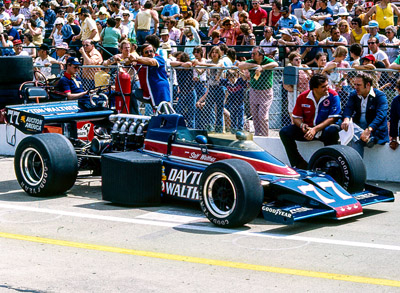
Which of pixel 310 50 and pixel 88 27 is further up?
pixel 88 27

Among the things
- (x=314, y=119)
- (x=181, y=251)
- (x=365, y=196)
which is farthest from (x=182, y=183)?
(x=314, y=119)

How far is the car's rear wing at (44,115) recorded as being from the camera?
1025 cm

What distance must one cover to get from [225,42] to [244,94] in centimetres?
481

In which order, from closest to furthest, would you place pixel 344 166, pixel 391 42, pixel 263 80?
1. pixel 344 166
2. pixel 263 80
3. pixel 391 42

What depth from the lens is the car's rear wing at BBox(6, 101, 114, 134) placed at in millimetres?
10250

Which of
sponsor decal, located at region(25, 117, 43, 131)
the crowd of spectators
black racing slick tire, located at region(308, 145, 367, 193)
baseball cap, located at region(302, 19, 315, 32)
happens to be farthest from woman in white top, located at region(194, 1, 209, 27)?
black racing slick tire, located at region(308, 145, 367, 193)

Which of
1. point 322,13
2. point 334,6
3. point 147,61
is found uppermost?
point 334,6

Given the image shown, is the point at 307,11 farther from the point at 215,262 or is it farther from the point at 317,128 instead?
the point at 215,262

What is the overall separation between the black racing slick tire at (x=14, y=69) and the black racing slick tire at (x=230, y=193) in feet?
22.0

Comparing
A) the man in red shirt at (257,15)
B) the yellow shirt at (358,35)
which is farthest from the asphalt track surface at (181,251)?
the man in red shirt at (257,15)

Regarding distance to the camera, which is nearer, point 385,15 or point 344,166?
point 344,166

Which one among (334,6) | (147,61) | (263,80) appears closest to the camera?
(147,61)

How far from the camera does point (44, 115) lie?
10.3m

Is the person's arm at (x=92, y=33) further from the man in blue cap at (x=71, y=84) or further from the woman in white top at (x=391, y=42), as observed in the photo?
the woman in white top at (x=391, y=42)
